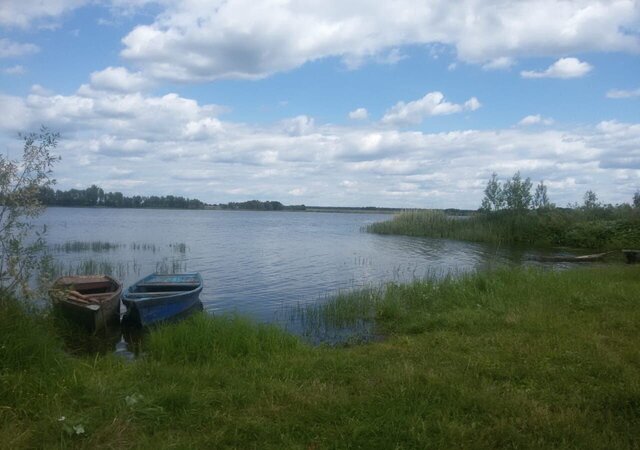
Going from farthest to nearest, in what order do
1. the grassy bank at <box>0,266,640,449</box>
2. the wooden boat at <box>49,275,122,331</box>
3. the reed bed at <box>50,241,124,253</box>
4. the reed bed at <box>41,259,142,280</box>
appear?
→ the reed bed at <box>50,241,124,253</box>
the reed bed at <box>41,259,142,280</box>
the wooden boat at <box>49,275,122,331</box>
the grassy bank at <box>0,266,640,449</box>

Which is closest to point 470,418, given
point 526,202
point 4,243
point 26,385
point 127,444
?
point 127,444

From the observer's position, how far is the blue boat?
1240cm

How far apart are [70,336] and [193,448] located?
7.99m

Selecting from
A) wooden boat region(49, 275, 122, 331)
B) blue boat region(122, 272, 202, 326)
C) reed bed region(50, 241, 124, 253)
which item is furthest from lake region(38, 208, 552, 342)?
wooden boat region(49, 275, 122, 331)

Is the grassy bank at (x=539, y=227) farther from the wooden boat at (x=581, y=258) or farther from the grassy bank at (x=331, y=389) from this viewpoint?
the grassy bank at (x=331, y=389)

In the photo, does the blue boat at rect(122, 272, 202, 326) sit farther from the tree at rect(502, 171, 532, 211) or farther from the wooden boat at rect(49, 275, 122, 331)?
the tree at rect(502, 171, 532, 211)

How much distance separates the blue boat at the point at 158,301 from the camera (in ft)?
40.7

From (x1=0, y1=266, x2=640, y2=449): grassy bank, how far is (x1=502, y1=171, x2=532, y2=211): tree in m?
37.9

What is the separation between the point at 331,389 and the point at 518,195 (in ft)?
140

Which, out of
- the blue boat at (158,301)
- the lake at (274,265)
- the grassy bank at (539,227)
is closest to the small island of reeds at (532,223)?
the grassy bank at (539,227)

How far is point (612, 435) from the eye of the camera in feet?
14.1

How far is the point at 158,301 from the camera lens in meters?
12.6

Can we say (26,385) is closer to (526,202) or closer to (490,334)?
(490,334)

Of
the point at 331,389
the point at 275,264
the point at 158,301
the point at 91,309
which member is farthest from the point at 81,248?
the point at 331,389
